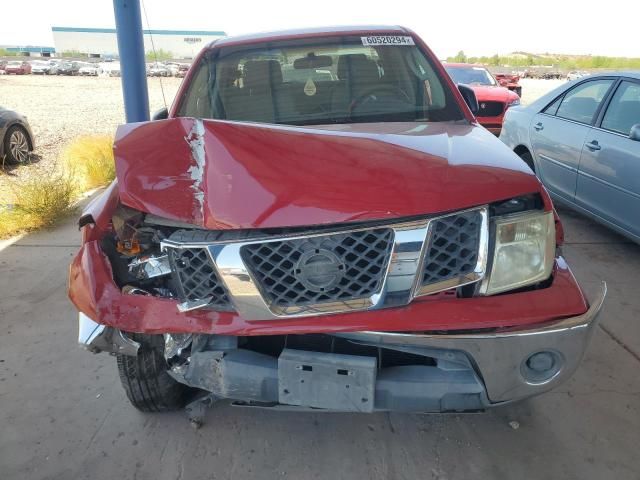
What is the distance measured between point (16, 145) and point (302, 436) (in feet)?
24.9

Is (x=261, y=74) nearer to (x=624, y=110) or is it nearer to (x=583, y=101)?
(x=624, y=110)

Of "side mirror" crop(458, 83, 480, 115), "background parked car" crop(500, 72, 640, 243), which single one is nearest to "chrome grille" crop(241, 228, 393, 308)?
"side mirror" crop(458, 83, 480, 115)

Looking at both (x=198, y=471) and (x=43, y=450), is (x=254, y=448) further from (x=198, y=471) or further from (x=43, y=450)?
(x=43, y=450)

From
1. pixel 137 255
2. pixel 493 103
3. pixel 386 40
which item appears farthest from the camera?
pixel 493 103

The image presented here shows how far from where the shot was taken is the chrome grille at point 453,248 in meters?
1.80

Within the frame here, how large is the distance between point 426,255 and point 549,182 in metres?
3.76

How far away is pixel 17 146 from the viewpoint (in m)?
7.99

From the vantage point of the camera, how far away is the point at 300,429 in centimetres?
244

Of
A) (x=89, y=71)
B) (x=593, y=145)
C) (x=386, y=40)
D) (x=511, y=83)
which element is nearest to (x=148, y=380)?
(x=386, y=40)

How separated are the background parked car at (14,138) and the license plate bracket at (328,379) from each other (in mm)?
7442

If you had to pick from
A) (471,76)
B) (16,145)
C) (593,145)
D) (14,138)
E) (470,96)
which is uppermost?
(470,96)

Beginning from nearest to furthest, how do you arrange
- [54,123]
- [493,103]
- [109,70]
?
[493,103] → [54,123] → [109,70]

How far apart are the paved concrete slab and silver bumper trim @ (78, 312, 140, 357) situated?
1.96 ft

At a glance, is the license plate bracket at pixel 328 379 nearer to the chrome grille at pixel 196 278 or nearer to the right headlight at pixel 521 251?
the chrome grille at pixel 196 278
